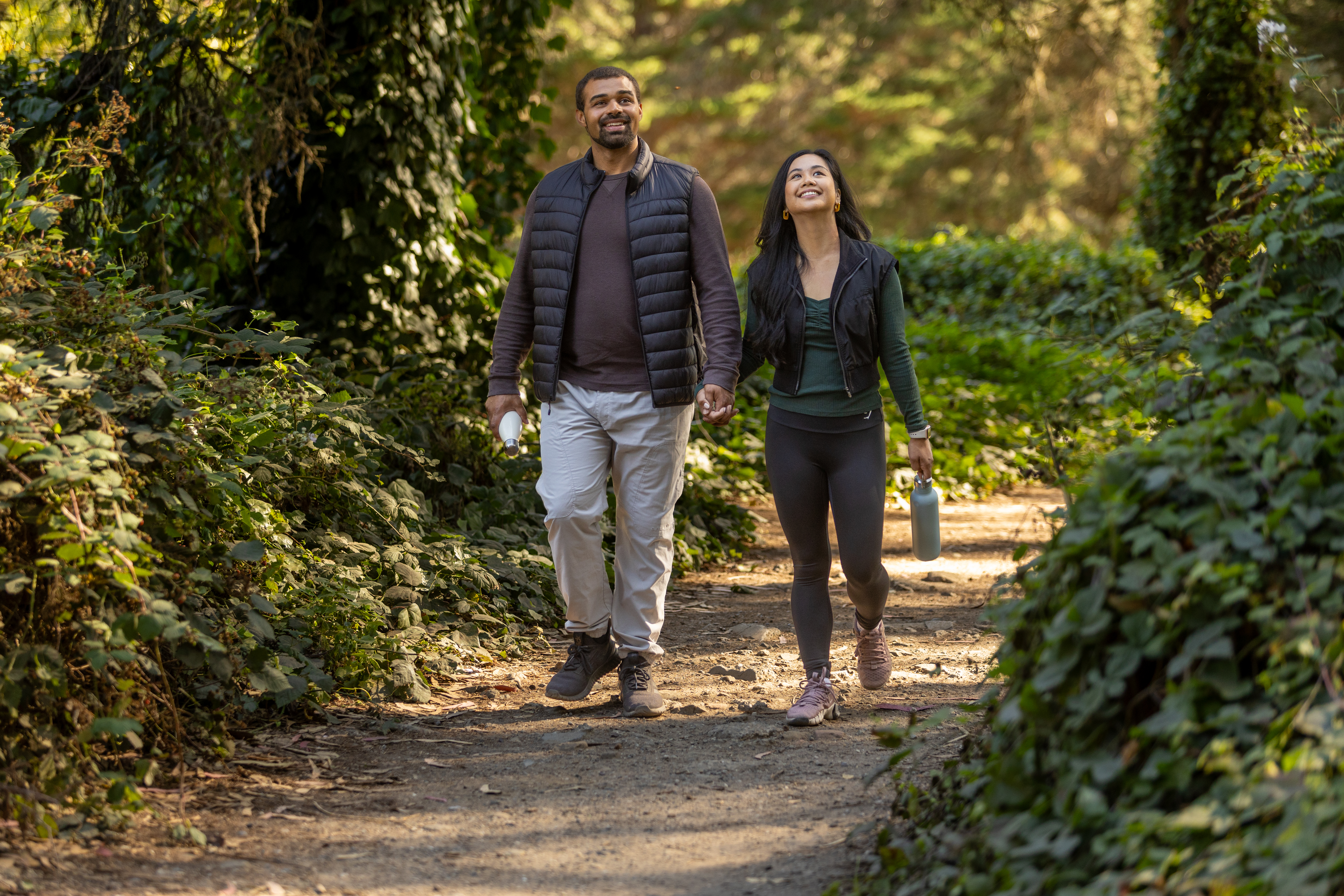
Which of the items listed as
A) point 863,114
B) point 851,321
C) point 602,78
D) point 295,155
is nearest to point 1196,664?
point 851,321

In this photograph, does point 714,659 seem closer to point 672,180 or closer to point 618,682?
point 618,682

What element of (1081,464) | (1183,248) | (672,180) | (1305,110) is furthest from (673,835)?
(1183,248)

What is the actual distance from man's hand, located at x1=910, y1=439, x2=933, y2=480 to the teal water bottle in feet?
0.09

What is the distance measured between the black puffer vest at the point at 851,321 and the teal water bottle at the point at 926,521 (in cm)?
45

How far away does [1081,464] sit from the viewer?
402cm

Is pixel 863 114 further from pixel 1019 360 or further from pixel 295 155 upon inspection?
pixel 295 155

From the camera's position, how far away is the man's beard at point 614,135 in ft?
13.9

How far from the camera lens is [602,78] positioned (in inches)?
167

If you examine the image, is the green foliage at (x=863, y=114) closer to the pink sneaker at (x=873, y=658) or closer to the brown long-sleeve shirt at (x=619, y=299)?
the pink sneaker at (x=873, y=658)

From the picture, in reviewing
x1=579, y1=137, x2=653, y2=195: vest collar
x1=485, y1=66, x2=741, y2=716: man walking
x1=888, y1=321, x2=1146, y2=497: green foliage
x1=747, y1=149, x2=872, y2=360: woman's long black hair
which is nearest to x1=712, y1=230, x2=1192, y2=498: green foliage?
x1=888, y1=321, x2=1146, y2=497: green foliage

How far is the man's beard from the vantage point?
167 inches

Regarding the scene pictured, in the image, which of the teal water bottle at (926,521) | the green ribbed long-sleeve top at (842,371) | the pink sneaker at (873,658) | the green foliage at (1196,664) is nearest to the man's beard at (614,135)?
the green ribbed long-sleeve top at (842,371)

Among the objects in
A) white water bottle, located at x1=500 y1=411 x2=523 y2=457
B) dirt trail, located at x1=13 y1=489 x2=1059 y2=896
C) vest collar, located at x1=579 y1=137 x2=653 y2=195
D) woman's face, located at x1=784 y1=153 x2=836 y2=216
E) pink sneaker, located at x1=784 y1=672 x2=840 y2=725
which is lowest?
dirt trail, located at x1=13 y1=489 x2=1059 y2=896

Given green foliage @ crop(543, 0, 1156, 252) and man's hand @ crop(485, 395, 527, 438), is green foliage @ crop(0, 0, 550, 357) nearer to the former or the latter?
man's hand @ crop(485, 395, 527, 438)
